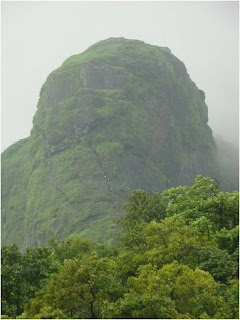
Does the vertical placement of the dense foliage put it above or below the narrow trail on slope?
below

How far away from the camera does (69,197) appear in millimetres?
168375

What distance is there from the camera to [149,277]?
35.9 m

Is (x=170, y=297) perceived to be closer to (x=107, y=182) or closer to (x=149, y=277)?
(x=149, y=277)

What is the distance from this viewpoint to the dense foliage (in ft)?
107

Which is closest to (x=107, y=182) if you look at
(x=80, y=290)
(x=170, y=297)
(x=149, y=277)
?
(x=149, y=277)

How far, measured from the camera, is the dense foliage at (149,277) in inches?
1289

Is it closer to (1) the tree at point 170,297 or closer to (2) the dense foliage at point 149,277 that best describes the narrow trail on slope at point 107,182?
(2) the dense foliage at point 149,277

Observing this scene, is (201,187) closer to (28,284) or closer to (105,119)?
(28,284)

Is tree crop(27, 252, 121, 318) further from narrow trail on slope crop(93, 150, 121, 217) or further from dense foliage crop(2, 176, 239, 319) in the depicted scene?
narrow trail on slope crop(93, 150, 121, 217)

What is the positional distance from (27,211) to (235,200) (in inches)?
5795

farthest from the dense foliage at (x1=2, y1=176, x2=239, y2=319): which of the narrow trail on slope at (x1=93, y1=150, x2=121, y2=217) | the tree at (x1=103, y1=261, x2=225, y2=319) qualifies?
the narrow trail on slope at (x1=93, y1=150, x2=121, y2=217)

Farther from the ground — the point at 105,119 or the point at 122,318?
the point at 105,119

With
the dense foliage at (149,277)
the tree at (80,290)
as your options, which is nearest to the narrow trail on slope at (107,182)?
the dense foliage at (149,277)

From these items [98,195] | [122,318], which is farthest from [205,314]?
[98,195]
